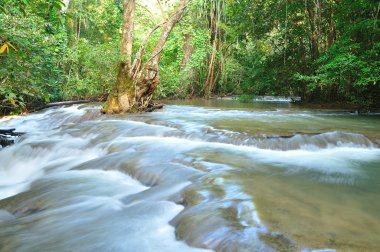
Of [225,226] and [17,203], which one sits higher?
[225,226]

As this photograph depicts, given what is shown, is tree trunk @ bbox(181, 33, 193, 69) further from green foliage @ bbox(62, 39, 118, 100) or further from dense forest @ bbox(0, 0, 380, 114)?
green foliage @ bbox(62, 39, 118, 100)

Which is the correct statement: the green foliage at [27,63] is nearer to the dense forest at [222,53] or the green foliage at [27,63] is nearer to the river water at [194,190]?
the dense forest at [222,53]

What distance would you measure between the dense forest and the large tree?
7 cm

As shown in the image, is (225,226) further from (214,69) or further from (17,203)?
(214,69)

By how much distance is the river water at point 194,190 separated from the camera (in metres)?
2.43

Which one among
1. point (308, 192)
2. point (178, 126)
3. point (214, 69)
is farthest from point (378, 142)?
point (214, 69)

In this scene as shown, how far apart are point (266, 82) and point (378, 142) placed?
7.86 meters

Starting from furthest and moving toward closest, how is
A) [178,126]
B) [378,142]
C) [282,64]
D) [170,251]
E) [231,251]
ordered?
1. [282,64]
2. [178,126]
3. [378,142]
4. [170,251]
5. [231,251]

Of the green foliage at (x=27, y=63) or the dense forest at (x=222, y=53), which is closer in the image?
the green foliage at (x=27, y=63)

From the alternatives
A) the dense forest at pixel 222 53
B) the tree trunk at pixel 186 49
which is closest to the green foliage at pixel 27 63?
the dense forest at pixel 222 53

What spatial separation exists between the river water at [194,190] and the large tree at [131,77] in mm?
2494

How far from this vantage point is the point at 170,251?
93.4 inches

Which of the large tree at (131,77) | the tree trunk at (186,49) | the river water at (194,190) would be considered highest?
the tree trunk at (186,49)

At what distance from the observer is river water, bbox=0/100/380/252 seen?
2434mm
